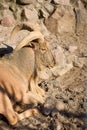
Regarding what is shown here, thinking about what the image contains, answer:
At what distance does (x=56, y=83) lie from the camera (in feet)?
22.9

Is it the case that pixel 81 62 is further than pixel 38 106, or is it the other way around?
pixel 81 62

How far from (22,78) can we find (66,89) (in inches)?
39.8

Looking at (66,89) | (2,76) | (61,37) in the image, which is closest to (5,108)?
(2,76)

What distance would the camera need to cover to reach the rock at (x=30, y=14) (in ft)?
28.5

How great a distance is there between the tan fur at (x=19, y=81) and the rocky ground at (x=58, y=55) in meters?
0.15

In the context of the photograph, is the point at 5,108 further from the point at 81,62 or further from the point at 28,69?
the point at 81,62

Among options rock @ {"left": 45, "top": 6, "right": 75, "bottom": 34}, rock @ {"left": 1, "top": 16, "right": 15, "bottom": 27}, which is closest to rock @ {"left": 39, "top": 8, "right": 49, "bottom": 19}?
rock @ {"left": 45, "top": 6, "right": 75, "bottom": 34}

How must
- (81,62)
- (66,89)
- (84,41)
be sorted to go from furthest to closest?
(84,41), (81,62), (66,89)

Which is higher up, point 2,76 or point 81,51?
point 2,76

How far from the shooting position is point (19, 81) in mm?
5953

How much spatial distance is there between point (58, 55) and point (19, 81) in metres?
1.84

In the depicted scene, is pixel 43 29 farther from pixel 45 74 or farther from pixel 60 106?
pixel 60 106

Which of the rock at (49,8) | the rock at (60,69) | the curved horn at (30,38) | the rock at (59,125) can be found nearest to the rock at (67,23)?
the rock at (49,8)

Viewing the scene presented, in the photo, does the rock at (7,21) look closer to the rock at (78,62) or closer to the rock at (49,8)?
the rock at (49,8)
